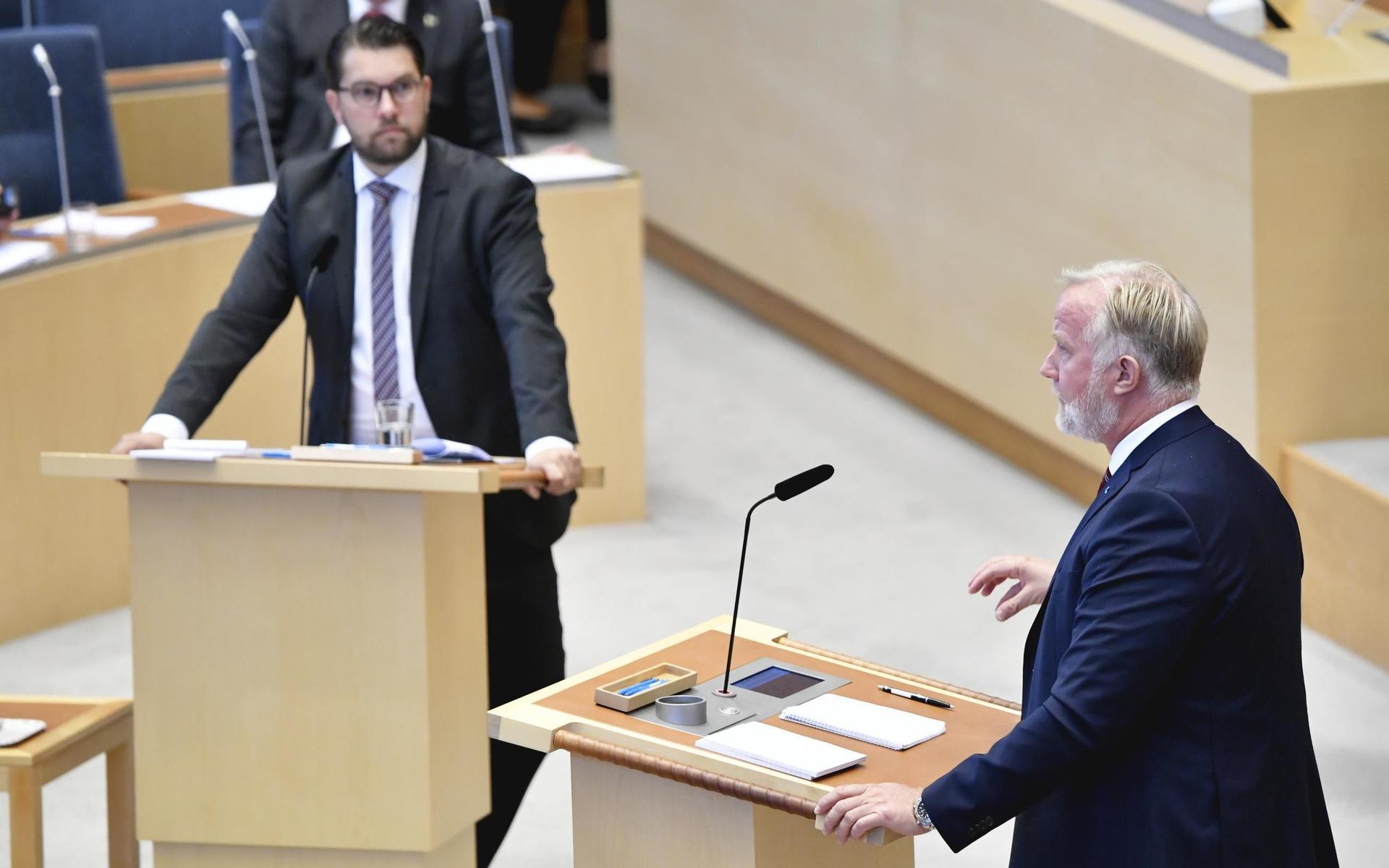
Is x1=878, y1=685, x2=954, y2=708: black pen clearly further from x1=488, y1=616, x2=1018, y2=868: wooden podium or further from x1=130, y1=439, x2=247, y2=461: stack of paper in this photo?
x1=130, y1=439, x2=247, y2=461: stack of paper

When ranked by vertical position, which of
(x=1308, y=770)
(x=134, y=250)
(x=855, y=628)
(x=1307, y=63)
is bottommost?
(x=855, y=628)

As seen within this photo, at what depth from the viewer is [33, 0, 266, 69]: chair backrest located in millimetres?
7207

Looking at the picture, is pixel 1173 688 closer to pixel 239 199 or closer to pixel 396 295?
pixel 396 295

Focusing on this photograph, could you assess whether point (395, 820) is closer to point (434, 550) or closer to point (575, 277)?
point (434, 550)

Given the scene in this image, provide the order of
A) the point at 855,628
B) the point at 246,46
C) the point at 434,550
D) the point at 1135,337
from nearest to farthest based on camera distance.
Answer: the point at 1135,337, the point at 434,550, the point at 855,628, the point at 246,46

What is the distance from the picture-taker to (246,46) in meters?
5.96

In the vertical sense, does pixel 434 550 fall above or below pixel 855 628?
above

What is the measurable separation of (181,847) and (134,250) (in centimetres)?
236

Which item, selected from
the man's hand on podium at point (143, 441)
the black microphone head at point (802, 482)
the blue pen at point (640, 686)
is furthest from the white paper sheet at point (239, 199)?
the black microphone head at point (802, 482)

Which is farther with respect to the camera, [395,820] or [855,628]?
[855,628]

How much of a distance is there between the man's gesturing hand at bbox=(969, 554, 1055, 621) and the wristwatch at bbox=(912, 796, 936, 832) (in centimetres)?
39

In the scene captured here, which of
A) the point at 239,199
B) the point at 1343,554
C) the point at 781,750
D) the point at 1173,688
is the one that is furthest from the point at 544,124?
the point at 1173,688

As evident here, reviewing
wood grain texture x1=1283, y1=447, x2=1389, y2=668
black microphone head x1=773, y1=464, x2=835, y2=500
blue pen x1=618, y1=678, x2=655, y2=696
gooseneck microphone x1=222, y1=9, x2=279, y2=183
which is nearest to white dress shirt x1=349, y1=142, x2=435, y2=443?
blue pen x1=618, y1=678, x2=655, y2=696

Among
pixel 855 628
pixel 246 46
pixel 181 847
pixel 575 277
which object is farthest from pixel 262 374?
pixel 181 847
